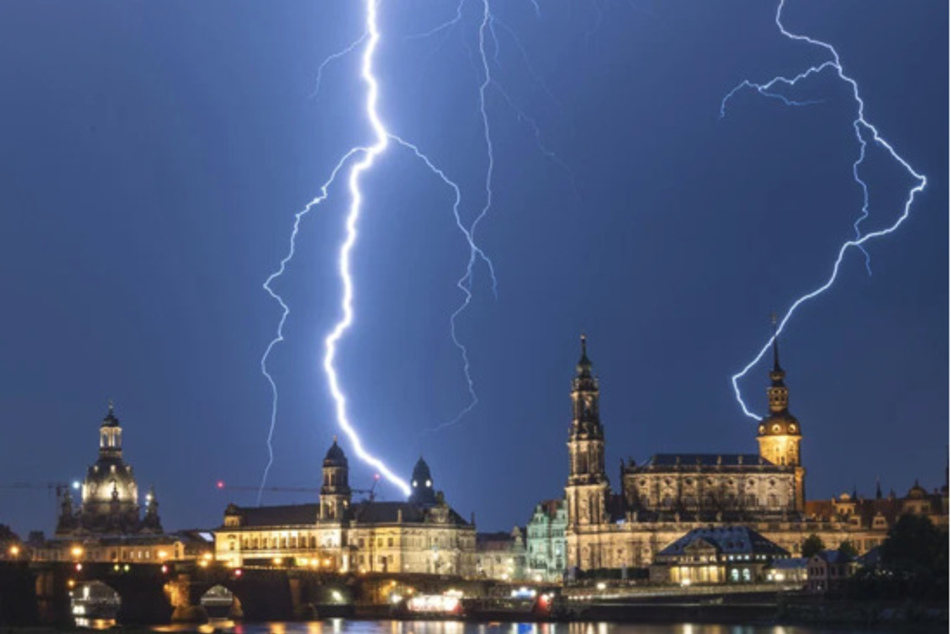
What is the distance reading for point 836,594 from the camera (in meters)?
111

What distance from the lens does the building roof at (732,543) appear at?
149625mm

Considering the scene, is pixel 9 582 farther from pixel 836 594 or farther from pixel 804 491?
pixel 804 491

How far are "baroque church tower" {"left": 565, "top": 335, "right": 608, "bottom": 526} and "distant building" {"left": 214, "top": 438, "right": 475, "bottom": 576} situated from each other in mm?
20791

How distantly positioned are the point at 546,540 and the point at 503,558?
10653 mm

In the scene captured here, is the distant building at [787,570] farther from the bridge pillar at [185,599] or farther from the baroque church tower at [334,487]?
the baroque church tower at [334,487]

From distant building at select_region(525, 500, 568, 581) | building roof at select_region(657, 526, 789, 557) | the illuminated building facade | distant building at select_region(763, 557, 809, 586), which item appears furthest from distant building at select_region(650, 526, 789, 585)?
distant building at select_region(525, 500, 568, 581)

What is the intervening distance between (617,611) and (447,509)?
2834 inches

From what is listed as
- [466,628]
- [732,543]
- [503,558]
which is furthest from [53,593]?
[503,558]

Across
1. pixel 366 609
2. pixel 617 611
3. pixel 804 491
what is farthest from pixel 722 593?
pixel 804 491

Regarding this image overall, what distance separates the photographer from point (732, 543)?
5940 inches

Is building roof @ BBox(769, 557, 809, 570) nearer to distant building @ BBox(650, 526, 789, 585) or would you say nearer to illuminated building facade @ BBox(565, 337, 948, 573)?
distant building @ BBox(650, 526, 789, 585)

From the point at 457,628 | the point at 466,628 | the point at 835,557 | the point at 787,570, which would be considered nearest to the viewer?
the point at 466,628

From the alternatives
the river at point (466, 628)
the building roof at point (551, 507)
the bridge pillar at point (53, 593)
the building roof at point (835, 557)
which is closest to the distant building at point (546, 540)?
the building roof at point (551, 507)

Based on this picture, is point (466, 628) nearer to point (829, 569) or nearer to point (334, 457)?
point (829, 569)
